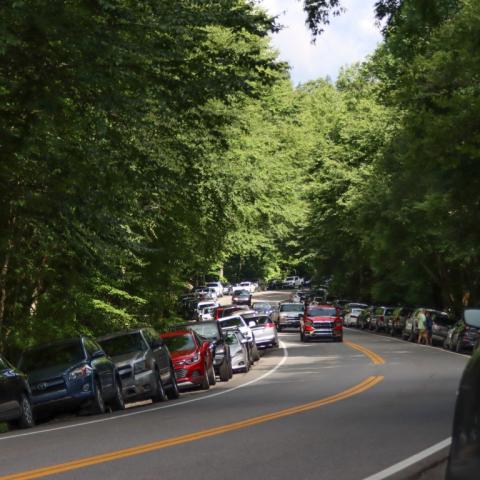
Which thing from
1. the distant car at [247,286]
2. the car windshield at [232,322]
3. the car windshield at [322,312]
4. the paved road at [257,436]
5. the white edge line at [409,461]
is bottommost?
the paved road at [257,436]

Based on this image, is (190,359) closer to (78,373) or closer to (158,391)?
(158,391)

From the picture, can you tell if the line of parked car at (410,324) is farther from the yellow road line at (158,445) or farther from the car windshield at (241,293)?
the car windshield at (241,293)

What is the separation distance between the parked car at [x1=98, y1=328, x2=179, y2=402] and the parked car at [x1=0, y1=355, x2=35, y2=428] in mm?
4150

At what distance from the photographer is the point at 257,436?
1360 cm

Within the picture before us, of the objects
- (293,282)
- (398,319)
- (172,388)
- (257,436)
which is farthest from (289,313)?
(293,282)

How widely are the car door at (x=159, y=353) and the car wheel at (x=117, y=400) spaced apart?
Answer: 76.7 inches

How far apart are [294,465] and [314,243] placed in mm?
76311

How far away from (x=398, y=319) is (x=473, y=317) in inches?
2231

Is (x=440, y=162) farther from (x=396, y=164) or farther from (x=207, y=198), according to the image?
(x=396, y=164)

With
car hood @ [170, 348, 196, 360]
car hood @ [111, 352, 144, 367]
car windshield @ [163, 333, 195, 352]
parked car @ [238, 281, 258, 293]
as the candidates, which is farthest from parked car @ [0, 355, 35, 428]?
parked car @ [238, 281, 258, 293]

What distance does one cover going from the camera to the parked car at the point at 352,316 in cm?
8062

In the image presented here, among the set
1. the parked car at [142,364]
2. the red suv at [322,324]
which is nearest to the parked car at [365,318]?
the red suv at [322,324]

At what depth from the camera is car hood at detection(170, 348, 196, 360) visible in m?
27.6

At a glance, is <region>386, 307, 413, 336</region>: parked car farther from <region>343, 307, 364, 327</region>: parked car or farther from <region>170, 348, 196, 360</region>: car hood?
<region>170, 348, 196, 360</region>: car hood
